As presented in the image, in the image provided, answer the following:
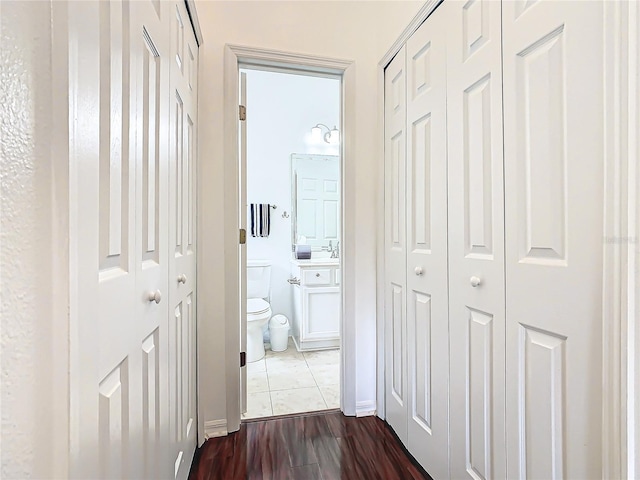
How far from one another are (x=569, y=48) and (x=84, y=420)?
1.26 m

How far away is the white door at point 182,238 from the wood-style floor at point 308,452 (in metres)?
0.17

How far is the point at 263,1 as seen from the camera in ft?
5.81

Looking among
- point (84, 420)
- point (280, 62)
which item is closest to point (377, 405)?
point (84, 420)

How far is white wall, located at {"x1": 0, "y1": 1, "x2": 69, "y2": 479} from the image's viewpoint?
369mm

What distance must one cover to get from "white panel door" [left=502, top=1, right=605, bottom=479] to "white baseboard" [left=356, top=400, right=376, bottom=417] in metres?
1.04

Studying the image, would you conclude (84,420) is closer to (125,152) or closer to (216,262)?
(125,152)

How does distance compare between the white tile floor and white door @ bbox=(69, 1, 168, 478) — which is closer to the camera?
white door @ bbox=(69, 1, 168, 478)

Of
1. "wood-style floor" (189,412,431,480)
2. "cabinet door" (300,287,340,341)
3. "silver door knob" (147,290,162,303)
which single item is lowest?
"wood-style floor" (189,412,431,480)

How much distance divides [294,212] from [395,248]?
1865 millimetres

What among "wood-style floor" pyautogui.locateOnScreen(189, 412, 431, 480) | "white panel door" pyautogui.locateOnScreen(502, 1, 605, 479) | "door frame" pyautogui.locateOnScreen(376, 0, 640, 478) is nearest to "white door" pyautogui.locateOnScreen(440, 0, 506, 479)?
"white panel door" pyautogui.locateOnScreen(502, 1, 605, 479)

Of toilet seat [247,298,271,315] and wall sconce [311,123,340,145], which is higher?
wall sconce [311,123,340,145]

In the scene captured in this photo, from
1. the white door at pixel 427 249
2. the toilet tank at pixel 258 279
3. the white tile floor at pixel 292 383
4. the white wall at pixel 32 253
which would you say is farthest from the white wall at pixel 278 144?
the white wall at pixel 32 253

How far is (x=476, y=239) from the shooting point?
1.10 meters

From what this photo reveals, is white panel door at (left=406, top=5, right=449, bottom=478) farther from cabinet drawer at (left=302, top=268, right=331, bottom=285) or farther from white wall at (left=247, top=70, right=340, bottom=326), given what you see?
white wall at (left=247, top=70, right=340, bottom=326)
